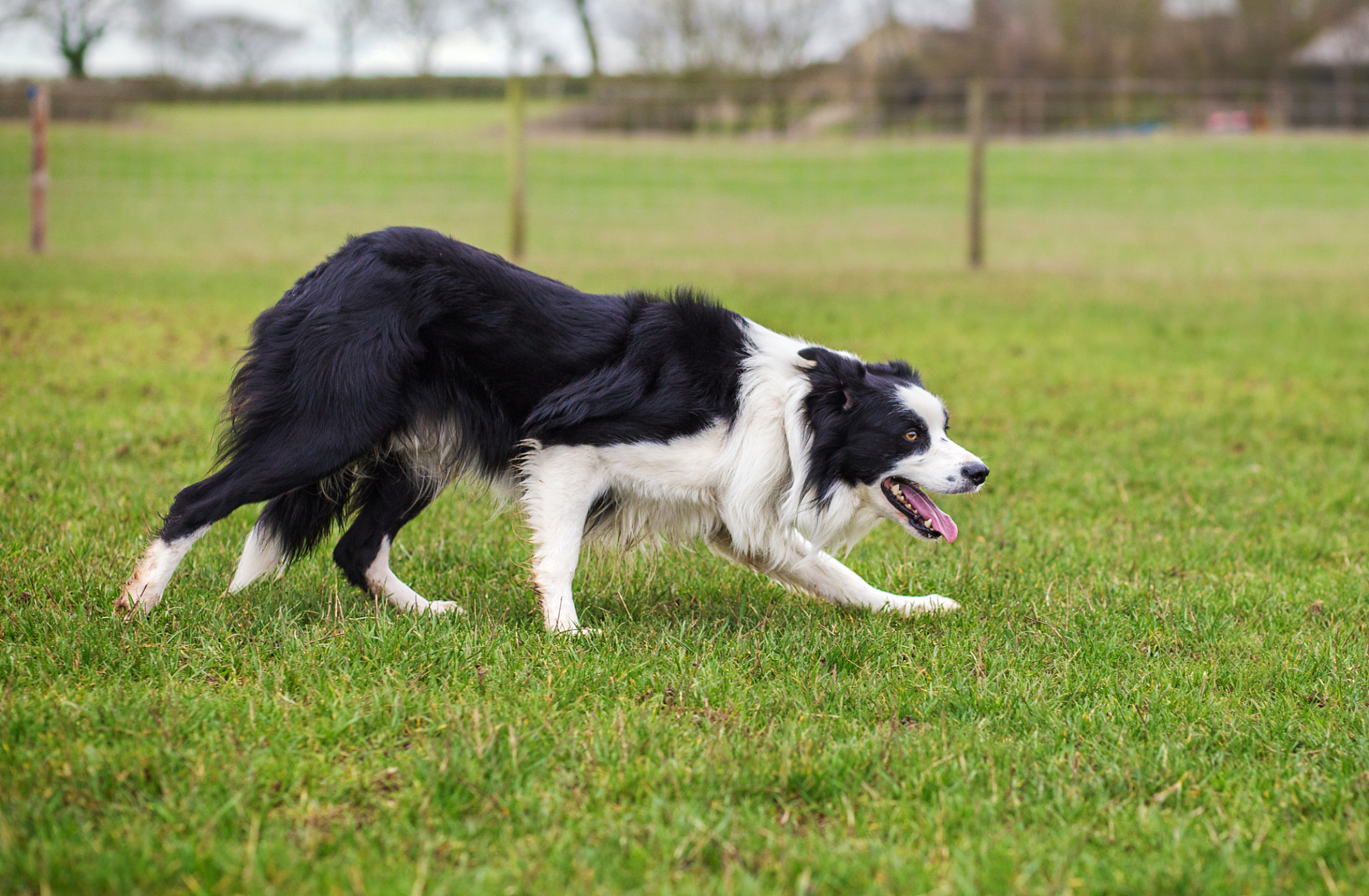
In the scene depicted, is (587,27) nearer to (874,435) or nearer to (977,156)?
(977,156)

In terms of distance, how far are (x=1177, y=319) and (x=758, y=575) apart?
7841mm

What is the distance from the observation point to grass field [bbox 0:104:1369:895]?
93.6 inches

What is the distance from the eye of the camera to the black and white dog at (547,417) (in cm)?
353

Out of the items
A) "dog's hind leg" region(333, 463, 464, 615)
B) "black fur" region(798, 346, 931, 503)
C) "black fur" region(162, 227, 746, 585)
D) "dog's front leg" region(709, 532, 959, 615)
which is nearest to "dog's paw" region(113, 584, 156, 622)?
"black fur" region(162, 227, 746, 585)

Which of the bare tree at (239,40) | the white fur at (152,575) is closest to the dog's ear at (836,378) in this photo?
the white fur at (152,575)

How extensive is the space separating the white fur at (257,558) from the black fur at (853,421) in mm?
1744

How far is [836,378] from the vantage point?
3.73 m

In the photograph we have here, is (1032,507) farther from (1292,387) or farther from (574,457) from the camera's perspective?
(1292,387)

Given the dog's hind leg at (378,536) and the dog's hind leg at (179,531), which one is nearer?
the dog's hind leg at (179,531)

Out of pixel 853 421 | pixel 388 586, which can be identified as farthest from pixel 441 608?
pixel 853 421

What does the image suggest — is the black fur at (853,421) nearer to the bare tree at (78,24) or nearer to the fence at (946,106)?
the fence at (946,106)

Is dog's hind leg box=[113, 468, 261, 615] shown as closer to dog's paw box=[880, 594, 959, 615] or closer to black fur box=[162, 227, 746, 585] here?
black fur box=[162, 227, 746, 585]

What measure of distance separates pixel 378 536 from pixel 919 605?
6.09ft

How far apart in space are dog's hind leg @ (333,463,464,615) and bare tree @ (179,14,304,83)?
1763 inches
